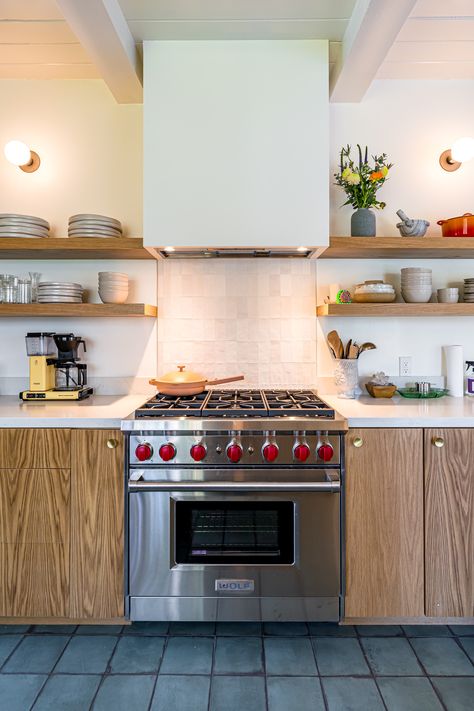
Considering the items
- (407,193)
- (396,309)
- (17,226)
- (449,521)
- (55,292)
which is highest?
(407,193)

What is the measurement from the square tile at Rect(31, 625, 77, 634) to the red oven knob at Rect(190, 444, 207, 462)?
37.2 inches

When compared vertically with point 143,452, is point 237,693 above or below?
below

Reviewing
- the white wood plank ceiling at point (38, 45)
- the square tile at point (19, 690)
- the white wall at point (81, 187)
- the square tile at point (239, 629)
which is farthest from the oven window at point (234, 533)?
the white wood plank ceiling at point (38, 45)

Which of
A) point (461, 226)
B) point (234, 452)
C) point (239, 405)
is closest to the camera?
point (234, 452)

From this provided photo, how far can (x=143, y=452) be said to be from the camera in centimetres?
193

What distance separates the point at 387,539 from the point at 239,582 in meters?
0.65

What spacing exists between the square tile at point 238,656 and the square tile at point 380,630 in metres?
0.45

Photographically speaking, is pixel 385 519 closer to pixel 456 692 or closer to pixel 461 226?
pixel 456 692

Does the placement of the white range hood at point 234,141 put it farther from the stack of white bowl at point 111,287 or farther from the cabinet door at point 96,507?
the cabinet door at point 96,507

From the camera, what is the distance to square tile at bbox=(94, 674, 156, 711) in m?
1.62

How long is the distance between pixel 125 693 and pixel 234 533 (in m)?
0.68

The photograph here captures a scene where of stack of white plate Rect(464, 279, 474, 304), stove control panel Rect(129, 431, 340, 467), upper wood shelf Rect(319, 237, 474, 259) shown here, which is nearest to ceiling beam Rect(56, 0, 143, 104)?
upper wood shelf Rect(319, 237, 474, 259)

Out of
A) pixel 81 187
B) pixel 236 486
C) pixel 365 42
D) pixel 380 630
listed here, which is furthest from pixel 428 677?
pixel 81 187

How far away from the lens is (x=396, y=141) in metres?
2.61
